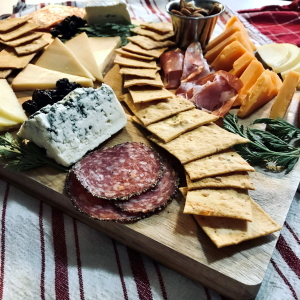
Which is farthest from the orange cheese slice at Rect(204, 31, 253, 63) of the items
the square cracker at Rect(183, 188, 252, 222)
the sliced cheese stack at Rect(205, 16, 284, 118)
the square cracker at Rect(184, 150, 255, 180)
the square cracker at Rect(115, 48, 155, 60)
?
the square cracker at Rect(183, 188, 252, 222)

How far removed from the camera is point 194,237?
1482 millimetres

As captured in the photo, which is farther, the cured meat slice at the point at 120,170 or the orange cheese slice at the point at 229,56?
the orange cheese slice at the point at 229,56

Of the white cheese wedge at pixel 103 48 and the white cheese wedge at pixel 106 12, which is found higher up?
the white cheese wedge at pixel 106 12

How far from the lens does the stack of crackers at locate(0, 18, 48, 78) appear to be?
267 cm

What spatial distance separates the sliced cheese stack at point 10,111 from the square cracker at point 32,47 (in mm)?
584

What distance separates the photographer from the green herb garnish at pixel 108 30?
3139 mm

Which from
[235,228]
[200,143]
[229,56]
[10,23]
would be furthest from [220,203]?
[10,23]

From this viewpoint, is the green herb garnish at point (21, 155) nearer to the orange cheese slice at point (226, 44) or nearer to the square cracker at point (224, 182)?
the square cracker at point (224, 182)

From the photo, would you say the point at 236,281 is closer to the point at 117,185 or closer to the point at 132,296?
the point at 132,296

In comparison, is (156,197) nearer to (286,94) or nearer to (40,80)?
(286,94)

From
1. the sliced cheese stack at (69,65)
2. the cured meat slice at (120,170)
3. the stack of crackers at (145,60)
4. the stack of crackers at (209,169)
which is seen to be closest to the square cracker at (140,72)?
the stack of crackers at (145,60)

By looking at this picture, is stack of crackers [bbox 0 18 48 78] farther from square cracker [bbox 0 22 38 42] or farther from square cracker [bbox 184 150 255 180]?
square cracker [bbox 184 150 255 180]

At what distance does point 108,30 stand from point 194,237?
2.42 meters

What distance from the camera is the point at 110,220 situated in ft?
5.03
